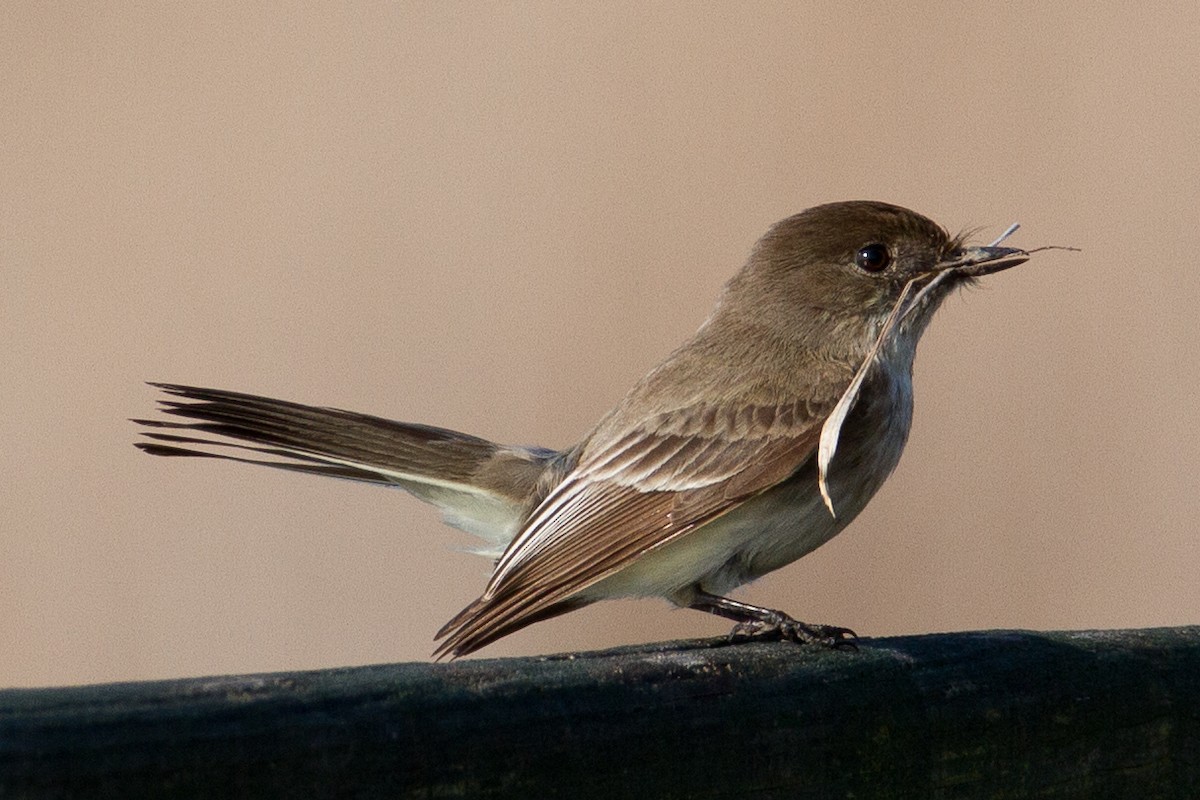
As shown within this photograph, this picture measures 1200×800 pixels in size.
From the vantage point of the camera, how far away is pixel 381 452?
10.5 feet

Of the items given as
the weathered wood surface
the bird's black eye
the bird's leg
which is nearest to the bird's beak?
the bird's black eye

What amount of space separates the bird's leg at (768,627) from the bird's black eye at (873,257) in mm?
817

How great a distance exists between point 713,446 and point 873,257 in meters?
0.62

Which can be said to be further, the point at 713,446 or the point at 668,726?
Result: the point at 713,446

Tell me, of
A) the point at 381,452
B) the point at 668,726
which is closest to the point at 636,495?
the point at 381,452

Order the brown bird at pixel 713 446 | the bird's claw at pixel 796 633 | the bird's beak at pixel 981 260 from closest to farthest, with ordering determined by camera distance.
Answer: the bird's claw at pixel 796 633, the brown bird at pixel 713 446, the bird's beak at pixel 981 260

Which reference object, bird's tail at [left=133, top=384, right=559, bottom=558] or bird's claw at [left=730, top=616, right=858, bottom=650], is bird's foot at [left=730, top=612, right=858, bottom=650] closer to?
bird's claw at [left=730, top=616, right=858, bottom=650]

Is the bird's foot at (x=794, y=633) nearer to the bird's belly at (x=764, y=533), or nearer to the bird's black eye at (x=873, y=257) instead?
the bird's belly at (x=764, y=533)

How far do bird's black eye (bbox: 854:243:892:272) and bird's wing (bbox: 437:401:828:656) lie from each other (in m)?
0.48

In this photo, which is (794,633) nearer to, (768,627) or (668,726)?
(768,627)

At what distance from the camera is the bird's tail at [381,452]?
9.55ft

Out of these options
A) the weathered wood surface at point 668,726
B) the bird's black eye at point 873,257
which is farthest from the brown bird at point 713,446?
the weathered wood surface at point 668,726

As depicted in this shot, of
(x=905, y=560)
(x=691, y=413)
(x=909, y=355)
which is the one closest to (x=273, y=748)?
(x=691, y=413)

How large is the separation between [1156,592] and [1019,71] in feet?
4.57
